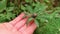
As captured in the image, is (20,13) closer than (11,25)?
No

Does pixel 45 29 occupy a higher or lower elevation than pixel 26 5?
lower

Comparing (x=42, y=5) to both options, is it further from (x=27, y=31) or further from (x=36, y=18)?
(x=27, y=31)

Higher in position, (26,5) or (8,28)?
(26,5)

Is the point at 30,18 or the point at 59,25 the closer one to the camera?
the point at 30,18

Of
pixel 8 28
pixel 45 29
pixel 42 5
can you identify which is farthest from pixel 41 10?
pixel 8 28

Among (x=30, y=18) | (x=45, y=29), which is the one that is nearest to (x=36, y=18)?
(x=30, y=18)

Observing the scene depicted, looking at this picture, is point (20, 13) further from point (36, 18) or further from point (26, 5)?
point (36, 18)
